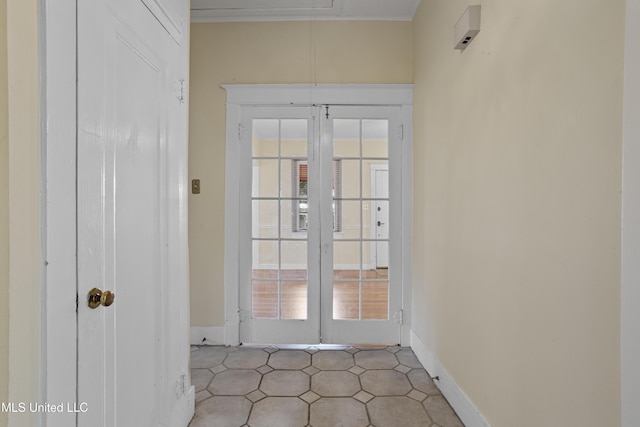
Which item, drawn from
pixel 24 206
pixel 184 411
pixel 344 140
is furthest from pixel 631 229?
pixel 344 140

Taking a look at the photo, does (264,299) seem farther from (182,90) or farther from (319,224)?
(182,90)

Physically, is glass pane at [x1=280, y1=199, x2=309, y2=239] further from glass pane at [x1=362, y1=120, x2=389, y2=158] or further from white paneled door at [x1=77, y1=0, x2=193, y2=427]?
white paneled door at [x1=77, y1=0, x2=193, y2=427]

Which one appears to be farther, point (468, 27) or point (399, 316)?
point (399, 316)

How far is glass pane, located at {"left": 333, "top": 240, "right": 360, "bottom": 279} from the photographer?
9.56 feet

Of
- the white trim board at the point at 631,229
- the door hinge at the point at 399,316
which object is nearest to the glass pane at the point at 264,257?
the door hinge at the point at 399,316

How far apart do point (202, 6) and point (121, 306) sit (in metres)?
2.50

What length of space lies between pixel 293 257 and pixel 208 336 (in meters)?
0.99

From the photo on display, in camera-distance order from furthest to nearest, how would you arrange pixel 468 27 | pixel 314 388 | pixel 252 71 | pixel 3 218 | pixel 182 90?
pixel 252 71 → pixel 314 388 → pixel 182 90 → pixel 468 27 → pixel 3 218

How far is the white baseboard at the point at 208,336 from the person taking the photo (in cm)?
286

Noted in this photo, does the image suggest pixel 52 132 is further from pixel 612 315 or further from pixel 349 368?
pixel 349 368

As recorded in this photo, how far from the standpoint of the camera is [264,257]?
2918 mm

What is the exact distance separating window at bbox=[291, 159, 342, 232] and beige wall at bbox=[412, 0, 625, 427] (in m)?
0.97

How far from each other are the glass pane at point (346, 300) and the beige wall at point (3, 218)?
7.58 ft

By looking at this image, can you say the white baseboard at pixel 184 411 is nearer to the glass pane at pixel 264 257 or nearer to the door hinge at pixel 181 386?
the door hinge at pixel 181 386
